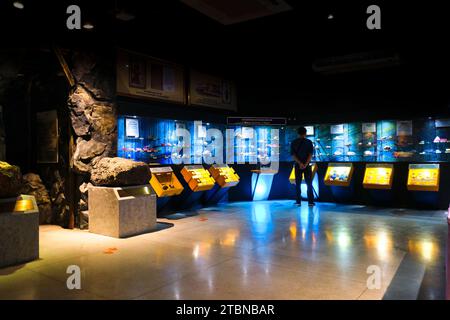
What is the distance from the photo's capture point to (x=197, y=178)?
803 cm

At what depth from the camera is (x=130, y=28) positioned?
6777 millimetres

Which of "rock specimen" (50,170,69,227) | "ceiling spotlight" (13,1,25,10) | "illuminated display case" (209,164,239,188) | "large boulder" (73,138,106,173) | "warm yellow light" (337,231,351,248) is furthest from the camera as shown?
"illuminated display case" (209,164,239,188)

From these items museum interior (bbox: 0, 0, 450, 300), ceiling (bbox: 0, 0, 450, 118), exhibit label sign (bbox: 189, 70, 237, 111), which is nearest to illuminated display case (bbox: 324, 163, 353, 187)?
museum interior (bbox: 0, 0, 450, 300)

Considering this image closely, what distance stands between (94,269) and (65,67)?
13.2 feet

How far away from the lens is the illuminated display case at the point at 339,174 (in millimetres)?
8744

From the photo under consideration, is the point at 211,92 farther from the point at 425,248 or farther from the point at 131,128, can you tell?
the point at 425,248

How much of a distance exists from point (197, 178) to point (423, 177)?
17.3ft

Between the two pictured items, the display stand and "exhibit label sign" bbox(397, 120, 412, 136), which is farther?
the display stand

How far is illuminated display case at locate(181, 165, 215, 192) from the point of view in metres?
7.89

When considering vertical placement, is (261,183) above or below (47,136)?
below

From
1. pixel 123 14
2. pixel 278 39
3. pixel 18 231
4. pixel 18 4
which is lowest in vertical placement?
pixel 18 231

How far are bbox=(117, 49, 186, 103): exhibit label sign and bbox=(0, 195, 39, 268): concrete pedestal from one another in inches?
138

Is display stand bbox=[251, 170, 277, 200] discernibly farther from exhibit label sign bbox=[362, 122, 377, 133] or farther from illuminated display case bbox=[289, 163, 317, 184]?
exhibit label sign bbox=[362, 122, 377, 133]

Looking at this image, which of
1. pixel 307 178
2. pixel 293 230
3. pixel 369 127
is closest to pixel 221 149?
pixel 307 178
